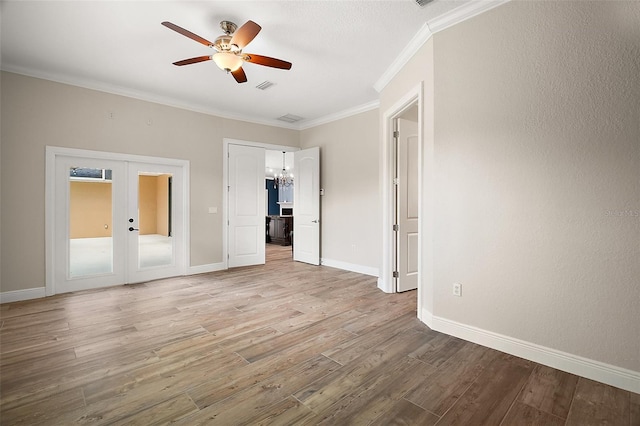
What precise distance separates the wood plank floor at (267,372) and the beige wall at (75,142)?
32.7 inches

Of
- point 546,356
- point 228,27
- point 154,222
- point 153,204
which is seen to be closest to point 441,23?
point 228,27

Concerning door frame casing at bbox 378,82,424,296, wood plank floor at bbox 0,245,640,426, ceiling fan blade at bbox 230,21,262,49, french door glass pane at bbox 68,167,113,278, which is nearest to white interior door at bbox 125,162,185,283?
french door glass pane at bbox 68,167,113,278

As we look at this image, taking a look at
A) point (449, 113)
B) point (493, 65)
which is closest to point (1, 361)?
point (449, 113)

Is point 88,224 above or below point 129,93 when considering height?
below

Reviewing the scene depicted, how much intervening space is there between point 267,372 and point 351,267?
357 centimetres

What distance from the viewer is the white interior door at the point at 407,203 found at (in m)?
4.15

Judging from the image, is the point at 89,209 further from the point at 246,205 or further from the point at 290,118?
the point at 290,118

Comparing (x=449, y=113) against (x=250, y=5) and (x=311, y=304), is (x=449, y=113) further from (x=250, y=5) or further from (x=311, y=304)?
(x=311, y=304)

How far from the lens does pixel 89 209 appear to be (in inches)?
173

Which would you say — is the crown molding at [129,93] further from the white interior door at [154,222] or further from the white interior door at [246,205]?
the white interior door at [154,222]

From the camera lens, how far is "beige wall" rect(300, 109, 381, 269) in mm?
5289

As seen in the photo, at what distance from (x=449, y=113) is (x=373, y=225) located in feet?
8.97

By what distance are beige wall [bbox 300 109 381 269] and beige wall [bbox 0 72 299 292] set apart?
6.92 feet

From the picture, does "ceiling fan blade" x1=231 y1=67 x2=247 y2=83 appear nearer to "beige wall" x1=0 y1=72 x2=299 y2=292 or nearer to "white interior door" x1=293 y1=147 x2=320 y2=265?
"beige wall" x1=0 y1=72 x2=299 y2=292
